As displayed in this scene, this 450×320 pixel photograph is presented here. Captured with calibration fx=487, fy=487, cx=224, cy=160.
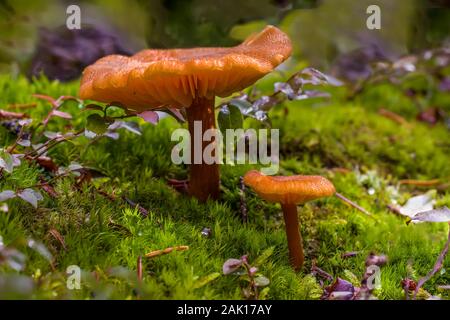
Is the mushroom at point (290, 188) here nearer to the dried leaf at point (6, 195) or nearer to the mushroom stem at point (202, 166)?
the mushroom stem at point (202, 166)

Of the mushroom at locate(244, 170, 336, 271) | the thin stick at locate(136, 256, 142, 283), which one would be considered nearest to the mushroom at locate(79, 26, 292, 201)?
the mushroom at locate(244, 170, 336, 271)

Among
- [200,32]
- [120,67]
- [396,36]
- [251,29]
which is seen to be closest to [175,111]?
[120,67]

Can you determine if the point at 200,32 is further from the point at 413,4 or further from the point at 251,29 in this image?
the point at 413,4

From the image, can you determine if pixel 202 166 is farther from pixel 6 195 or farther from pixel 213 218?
pixel 6 195

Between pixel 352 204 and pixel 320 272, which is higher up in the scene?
pixel 352 204

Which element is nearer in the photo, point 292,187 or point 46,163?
point 292,187

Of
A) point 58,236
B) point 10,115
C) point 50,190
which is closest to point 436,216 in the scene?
point 58,236
